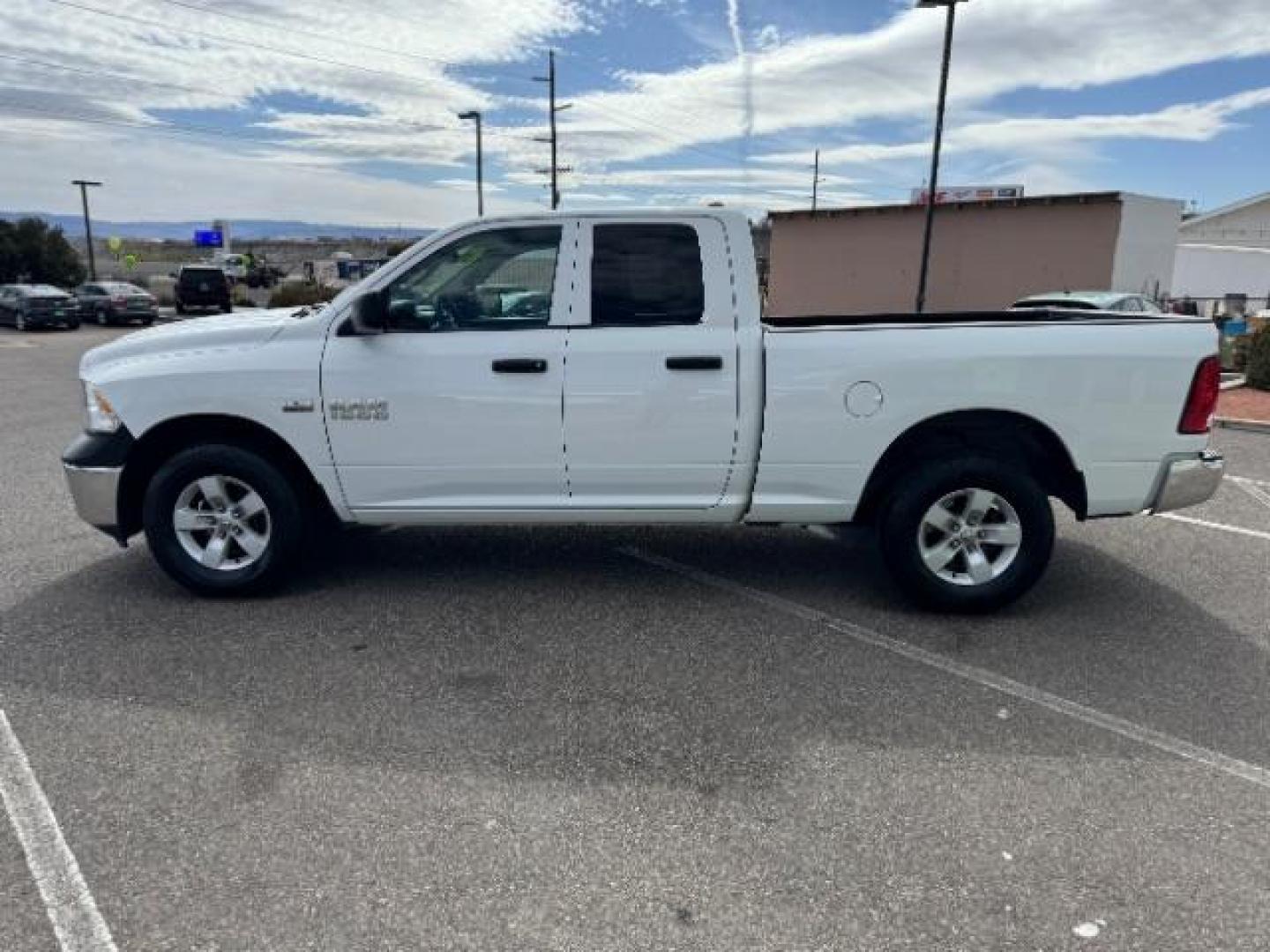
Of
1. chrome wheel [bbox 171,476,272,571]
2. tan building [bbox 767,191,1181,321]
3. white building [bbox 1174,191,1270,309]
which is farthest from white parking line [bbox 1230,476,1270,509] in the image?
white building [bbox 1174,191,1270,309]

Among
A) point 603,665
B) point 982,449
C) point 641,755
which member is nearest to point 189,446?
point 603,665

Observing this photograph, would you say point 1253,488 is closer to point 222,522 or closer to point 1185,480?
point 1185,480

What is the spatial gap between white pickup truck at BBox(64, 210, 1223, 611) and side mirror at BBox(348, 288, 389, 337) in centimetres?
1

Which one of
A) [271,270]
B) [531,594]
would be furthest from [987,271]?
[271,270]

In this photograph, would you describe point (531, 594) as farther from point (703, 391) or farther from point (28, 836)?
point (28, 836)

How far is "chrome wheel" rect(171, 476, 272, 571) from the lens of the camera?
469 centimetres

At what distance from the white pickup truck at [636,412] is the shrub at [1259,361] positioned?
10167mm

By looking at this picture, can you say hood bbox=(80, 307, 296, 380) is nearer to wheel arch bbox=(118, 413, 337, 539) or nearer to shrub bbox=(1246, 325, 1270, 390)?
wheel arch bbox=(118, 413, 337, 539)

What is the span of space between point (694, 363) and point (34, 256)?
4659cm

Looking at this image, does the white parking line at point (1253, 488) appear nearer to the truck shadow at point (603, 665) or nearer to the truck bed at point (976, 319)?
the truck shadow at point (603, 665)

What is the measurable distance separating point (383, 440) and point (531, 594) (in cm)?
114

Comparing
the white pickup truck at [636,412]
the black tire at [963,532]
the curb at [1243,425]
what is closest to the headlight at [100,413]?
the white pickup truck at [636,412]

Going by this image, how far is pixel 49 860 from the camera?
2715 millimetres

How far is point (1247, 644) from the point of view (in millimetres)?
4285
